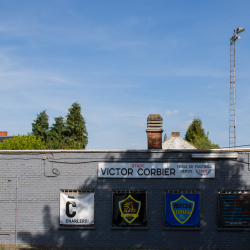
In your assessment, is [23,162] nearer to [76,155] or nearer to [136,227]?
[76,155]

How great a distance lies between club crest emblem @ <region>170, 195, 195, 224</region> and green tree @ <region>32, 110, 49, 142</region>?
34.6m

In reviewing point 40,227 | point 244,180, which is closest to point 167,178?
point 244,180

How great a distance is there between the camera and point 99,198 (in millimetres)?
11445

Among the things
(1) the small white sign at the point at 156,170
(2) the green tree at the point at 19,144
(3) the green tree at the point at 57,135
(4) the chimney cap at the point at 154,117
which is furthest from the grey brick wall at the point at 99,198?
(3) the green tree at the point at 57,135

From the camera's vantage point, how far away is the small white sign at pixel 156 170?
11312mm

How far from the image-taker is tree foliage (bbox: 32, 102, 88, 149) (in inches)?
1715

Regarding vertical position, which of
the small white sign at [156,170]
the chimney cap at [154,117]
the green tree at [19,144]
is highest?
the chimney cap at [154,117]

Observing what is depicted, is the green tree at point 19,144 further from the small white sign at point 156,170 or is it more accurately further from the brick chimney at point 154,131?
the brick chimney at point 154,131

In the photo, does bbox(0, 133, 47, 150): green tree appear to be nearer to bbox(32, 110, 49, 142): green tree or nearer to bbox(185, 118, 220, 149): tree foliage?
bbox(32, 110, 49, 142): green tree

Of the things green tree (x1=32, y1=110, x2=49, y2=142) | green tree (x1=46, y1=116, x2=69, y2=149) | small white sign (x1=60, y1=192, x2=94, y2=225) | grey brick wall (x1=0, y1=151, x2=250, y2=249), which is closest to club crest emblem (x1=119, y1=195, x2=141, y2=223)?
grey brick wall (x1=0, y1=151, x2=250, y2=249)

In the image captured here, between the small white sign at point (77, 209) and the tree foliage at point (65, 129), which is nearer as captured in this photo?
the small white sign at point (77, 209)

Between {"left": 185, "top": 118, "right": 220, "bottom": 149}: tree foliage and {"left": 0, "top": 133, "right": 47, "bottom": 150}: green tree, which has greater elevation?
{"left": 185, "top": 118, "right": 220, "bottom": 149}: tree foliage

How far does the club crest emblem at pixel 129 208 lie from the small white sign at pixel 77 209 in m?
1.18

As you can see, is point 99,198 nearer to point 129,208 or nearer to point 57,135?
point 129,208
